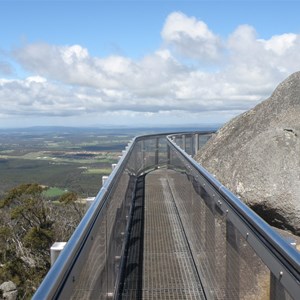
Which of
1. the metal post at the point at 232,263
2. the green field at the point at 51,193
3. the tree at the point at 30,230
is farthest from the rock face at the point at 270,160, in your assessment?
the green field at the point at 51,193

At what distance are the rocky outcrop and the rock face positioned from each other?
81.5 ft

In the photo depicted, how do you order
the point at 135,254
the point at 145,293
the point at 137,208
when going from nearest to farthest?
the point at 145,293 < the point at 135,254 < the point at 137,208

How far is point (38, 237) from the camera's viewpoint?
1356 inches

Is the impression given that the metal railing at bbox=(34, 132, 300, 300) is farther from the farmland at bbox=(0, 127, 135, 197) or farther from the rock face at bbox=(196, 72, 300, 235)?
the farmland at bbox=(0, 127, 135, 197)

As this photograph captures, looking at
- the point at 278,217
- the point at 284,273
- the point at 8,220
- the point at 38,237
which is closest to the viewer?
the point at 284,273

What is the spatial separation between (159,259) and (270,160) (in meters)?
2.98

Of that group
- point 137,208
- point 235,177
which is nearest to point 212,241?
point 235,177

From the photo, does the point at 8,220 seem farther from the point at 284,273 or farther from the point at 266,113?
the point at 284,273

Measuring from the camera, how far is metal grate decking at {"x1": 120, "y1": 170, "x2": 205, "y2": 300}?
5031mm

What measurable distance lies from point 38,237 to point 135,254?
A: 29681 mm

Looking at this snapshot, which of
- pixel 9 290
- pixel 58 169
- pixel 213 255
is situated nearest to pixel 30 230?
pixel 9 290

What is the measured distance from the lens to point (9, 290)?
31.5 metres

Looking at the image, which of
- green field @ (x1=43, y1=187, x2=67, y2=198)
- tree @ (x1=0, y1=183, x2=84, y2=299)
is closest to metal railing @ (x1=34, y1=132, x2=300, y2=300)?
tree @ (x1=0, y1=183, x2=84, y2=299)

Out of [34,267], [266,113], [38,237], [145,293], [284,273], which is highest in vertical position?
[266,113]
